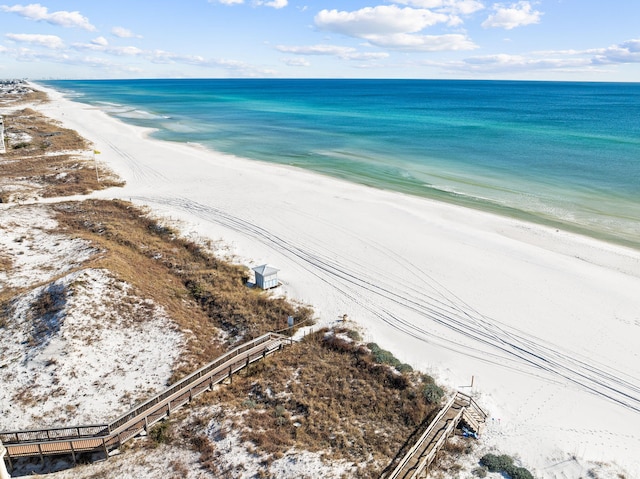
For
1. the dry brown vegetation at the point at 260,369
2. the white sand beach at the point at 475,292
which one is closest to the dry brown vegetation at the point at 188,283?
the dry brown vegetation at the point at 260,369

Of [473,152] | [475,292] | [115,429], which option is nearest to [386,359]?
[475,292]

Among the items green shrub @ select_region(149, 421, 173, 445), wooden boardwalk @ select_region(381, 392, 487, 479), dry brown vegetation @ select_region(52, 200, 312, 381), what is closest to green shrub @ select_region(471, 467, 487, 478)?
wooden boardwalk @ select_region(381, 392, 487, 479)

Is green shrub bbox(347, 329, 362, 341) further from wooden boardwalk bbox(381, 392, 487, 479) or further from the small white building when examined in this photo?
the small white building

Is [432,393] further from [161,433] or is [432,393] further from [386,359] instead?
[161,433]

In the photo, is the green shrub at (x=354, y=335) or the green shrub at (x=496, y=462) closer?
the green shrub at (x=496, y=462)

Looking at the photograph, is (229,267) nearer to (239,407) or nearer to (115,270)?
(115,270)

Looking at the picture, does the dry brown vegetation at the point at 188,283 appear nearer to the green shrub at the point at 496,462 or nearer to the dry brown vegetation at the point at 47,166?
the dry brown vegetation at the point at 47,166
